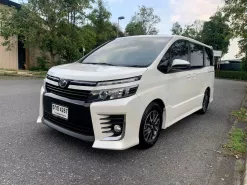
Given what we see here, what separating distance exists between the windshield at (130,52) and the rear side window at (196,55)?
1.03 meters

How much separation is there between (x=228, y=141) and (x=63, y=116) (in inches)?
117

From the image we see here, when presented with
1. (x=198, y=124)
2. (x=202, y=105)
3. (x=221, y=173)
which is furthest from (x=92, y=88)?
(x=202, y=105)

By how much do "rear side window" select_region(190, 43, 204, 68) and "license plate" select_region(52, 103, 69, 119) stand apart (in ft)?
9.65

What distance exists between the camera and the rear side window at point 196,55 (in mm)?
5031

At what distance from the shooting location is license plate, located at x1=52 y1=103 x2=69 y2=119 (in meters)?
3.17

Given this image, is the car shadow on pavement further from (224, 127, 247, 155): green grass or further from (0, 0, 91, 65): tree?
(0, 0, 91, 65): tree

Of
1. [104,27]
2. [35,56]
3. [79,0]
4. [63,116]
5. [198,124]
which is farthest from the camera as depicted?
[104,27]

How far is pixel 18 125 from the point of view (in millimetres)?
4301

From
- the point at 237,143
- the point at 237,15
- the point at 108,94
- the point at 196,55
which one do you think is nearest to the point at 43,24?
the point at 237,15

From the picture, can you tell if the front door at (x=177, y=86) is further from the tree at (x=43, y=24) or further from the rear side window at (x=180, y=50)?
the tree at (x=43, y=24)

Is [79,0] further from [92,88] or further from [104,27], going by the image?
[92,88]

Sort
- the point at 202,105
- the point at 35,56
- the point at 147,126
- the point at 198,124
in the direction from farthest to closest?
the point at 35,56
the point at 202,105
the point at 198,124
the point at 147,126

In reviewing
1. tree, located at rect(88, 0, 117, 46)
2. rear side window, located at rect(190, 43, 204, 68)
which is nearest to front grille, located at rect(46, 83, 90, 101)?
rear side window, located at rect(190, 43, 204, 68)

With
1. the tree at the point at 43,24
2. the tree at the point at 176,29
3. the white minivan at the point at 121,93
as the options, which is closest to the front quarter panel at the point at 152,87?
the white minivan at the point at 121,93
